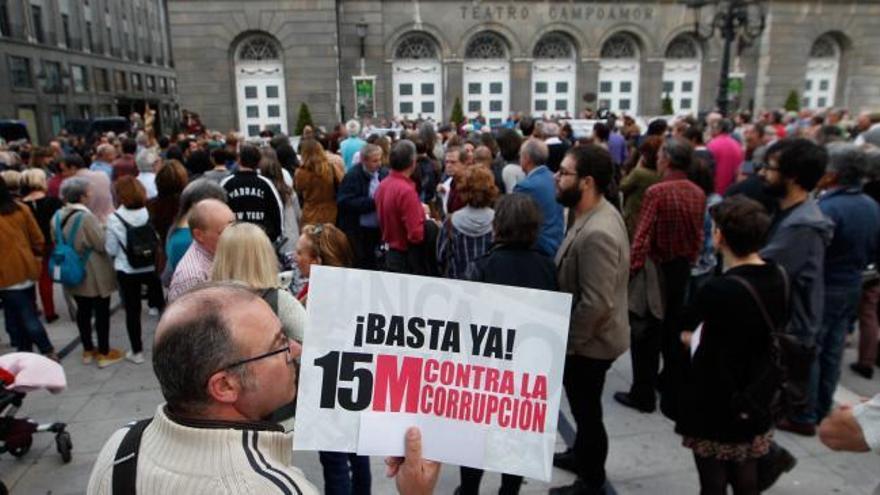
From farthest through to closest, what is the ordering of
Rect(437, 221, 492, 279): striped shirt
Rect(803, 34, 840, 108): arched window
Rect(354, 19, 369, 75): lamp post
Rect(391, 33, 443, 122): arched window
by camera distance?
Rect(803, 34, 840, 108): arched window < Rect(391, 33, 443, 122): arched window < Rect(354, 19, 369, 75): lamp post < Rect(437, 221, 492, 279): striped shirt

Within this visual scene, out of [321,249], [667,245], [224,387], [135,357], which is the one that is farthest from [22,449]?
[667,245]

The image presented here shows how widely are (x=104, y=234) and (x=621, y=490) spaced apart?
199 inches

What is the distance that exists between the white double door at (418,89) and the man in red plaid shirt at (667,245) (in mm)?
21204

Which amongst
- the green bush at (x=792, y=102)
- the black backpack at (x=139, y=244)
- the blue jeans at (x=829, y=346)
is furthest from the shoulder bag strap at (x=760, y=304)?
the green bush at (x=792, y=102)

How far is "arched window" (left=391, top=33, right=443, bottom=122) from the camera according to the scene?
24750 millimetres

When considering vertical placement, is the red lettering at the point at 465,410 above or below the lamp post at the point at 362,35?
below

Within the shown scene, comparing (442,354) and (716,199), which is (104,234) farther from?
(716,199)

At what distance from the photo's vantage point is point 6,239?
513 cm

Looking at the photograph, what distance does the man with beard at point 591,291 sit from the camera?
310 centimetres

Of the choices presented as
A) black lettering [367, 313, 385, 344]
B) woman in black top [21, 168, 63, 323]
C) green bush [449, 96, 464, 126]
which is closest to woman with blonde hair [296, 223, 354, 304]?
black lettering [367, 313, 385, 344]

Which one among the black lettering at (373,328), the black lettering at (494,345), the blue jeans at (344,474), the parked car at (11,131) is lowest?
the blue jeans at (344,474)

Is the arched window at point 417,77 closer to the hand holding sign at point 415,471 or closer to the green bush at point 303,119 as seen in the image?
the green bush at point 303,119

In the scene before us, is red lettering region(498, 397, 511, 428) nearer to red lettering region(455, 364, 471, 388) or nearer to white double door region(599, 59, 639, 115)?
Answer: red lettering region(455, 364, 471, 388)

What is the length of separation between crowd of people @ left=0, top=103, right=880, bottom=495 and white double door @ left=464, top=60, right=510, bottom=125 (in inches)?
749
